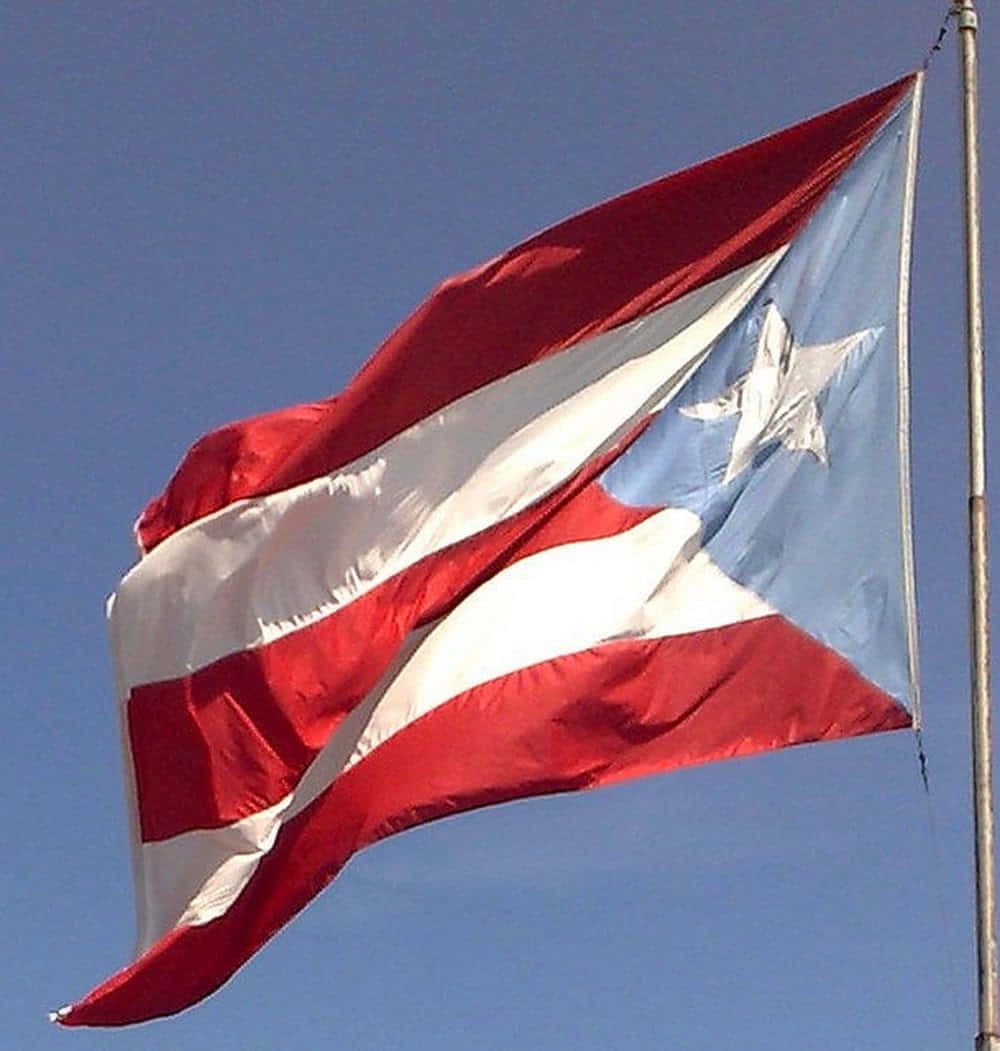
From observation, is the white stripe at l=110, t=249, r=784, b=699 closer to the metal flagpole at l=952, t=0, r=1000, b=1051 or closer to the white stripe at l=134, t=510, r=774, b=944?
the white stripe at l=134, t=510, r=774, b=944

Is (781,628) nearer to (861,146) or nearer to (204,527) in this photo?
(861,146)

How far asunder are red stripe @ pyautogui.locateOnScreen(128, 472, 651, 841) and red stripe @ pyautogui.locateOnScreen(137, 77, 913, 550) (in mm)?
1290

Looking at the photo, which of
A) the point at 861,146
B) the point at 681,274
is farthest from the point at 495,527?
the point at 861,146

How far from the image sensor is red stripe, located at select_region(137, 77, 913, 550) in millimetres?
17719

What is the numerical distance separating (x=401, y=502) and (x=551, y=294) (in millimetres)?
1902

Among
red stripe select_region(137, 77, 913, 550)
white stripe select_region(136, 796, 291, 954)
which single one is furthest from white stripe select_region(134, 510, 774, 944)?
red stripe select_region(137, 77, 913, 550)

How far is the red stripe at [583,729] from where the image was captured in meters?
15.9

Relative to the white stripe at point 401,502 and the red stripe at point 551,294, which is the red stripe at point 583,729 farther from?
the red stripe at point 551,294

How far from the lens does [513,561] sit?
57.9ft

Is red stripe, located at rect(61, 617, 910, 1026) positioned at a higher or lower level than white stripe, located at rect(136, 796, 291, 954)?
higher

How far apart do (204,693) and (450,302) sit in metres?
3.45

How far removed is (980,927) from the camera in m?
13.7

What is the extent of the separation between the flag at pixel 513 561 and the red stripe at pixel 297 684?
2 centimetres

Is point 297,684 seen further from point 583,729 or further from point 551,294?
point 551,294
